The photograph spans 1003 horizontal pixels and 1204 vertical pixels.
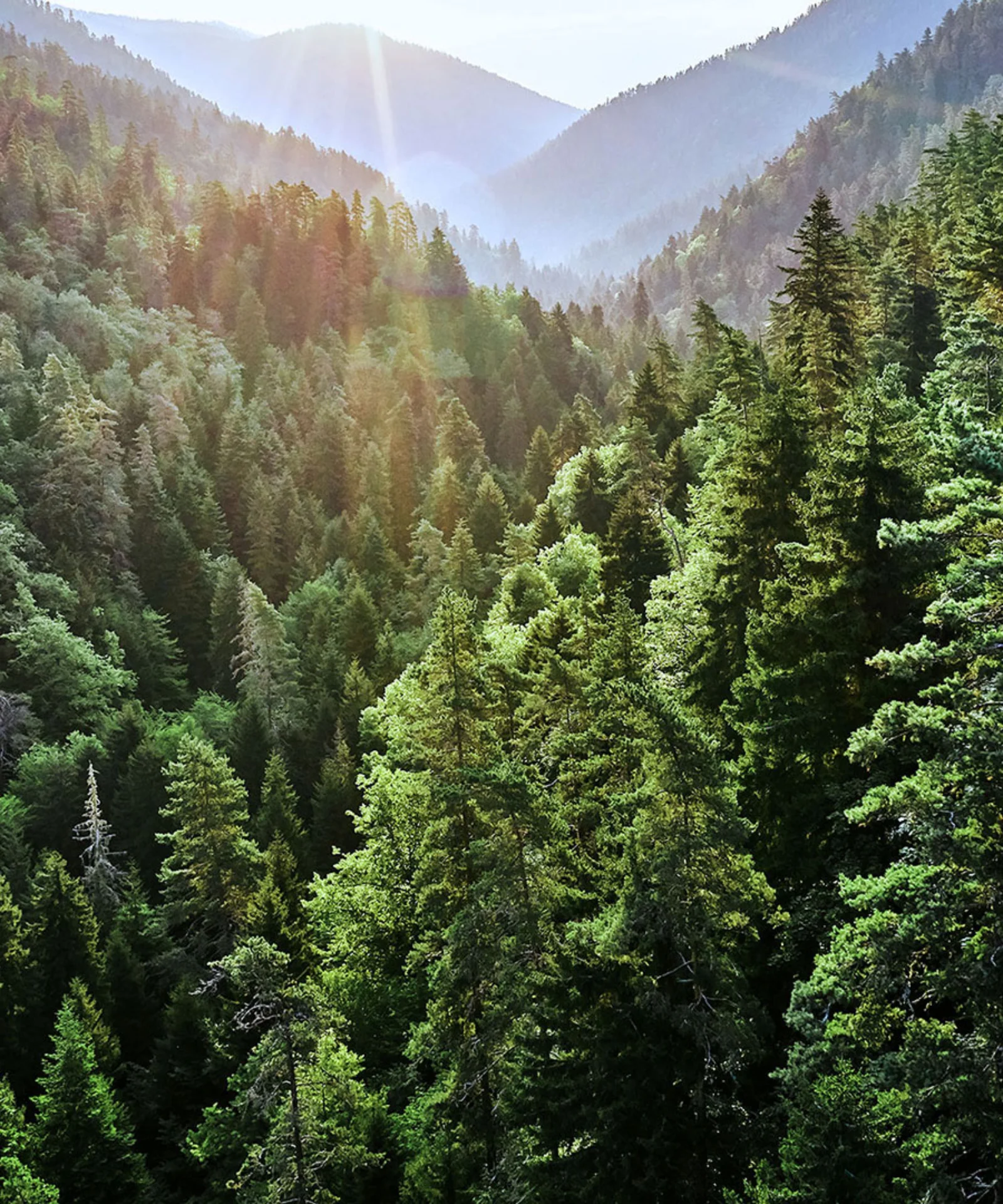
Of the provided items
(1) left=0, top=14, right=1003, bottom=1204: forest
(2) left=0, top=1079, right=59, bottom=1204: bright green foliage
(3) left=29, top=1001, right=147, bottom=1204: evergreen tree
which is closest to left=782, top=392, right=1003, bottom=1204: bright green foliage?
(1) left=0, top=14, right=1003, bottom=1204: forest

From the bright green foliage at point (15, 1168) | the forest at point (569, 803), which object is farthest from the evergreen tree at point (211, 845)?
the bright green foliage at point (15, 1168)

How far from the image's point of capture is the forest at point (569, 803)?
38.9ft

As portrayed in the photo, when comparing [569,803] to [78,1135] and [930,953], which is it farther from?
[78,1135]

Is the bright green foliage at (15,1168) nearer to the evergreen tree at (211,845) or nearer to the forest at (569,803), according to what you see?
the forest at (569,803)

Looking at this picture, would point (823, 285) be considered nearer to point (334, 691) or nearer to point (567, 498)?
point (567, 498)

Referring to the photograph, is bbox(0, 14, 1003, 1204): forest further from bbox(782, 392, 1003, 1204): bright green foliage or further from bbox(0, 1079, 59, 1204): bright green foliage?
bbox(0, 1079, 59, 1204): bright green foliage

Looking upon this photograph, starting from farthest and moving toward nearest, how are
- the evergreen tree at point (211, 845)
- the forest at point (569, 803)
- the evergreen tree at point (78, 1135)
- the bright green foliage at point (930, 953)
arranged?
1. the evergreen tree at point (211, 845)
2. the evergreen tree at point (78, 1135)
3. the forest at point (569, 803)
4. the bright green foliage at point (930, 953)

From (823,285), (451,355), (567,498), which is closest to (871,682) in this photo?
(823,285)

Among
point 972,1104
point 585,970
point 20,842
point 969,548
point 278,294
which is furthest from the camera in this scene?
point 278,294

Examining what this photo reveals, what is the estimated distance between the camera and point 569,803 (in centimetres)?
2022

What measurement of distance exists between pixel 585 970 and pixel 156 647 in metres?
56.7

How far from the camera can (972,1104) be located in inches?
415

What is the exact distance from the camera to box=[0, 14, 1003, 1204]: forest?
1185 centimetres

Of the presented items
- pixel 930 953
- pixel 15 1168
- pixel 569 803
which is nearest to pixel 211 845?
pixel 15 1168
